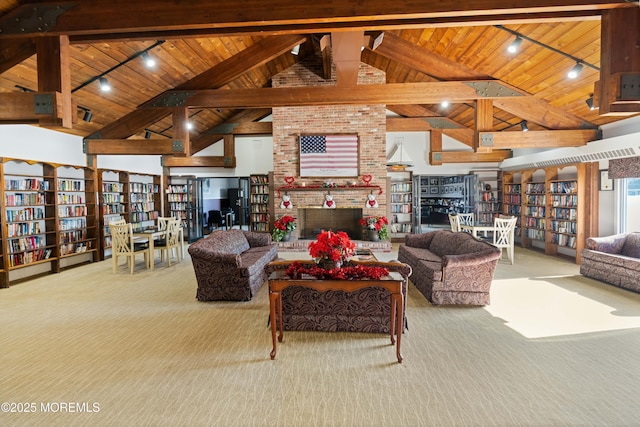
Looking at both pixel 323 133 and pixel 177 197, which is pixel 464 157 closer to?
pixel 323 133

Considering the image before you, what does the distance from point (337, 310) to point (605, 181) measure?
6.73 m

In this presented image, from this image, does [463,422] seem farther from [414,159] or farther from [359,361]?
[414,159]

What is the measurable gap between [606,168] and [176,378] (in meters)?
8.38

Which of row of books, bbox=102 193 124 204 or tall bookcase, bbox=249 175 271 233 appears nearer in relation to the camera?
row of books, bbox=102 193 124 204

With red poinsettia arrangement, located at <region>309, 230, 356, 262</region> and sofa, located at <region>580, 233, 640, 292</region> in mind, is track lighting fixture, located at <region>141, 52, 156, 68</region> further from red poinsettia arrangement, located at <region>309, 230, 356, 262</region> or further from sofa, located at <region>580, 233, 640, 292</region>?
sofa, located at <region>580, 233, 640, 292</region>

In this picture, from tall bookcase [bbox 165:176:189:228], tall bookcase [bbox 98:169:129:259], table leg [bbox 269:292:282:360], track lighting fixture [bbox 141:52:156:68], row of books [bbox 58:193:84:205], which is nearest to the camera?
table leg [bbox 269:292:282:360]

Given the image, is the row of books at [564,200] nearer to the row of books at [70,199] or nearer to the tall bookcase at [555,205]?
the tall bookcase at [555,205]

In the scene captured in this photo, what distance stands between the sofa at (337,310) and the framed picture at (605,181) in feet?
19.6

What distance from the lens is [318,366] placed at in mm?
2865

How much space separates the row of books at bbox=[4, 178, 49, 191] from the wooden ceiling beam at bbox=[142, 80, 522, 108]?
2479 mm

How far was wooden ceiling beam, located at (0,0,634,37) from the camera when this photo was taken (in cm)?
335

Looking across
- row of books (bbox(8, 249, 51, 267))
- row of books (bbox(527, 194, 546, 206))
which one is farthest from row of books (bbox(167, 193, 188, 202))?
row of books (bbox(527, 194, 546, 206))

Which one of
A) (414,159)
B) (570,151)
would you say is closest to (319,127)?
→ (414,159)

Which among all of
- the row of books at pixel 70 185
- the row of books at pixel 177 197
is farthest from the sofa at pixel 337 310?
the row of books at pixel 177 197
